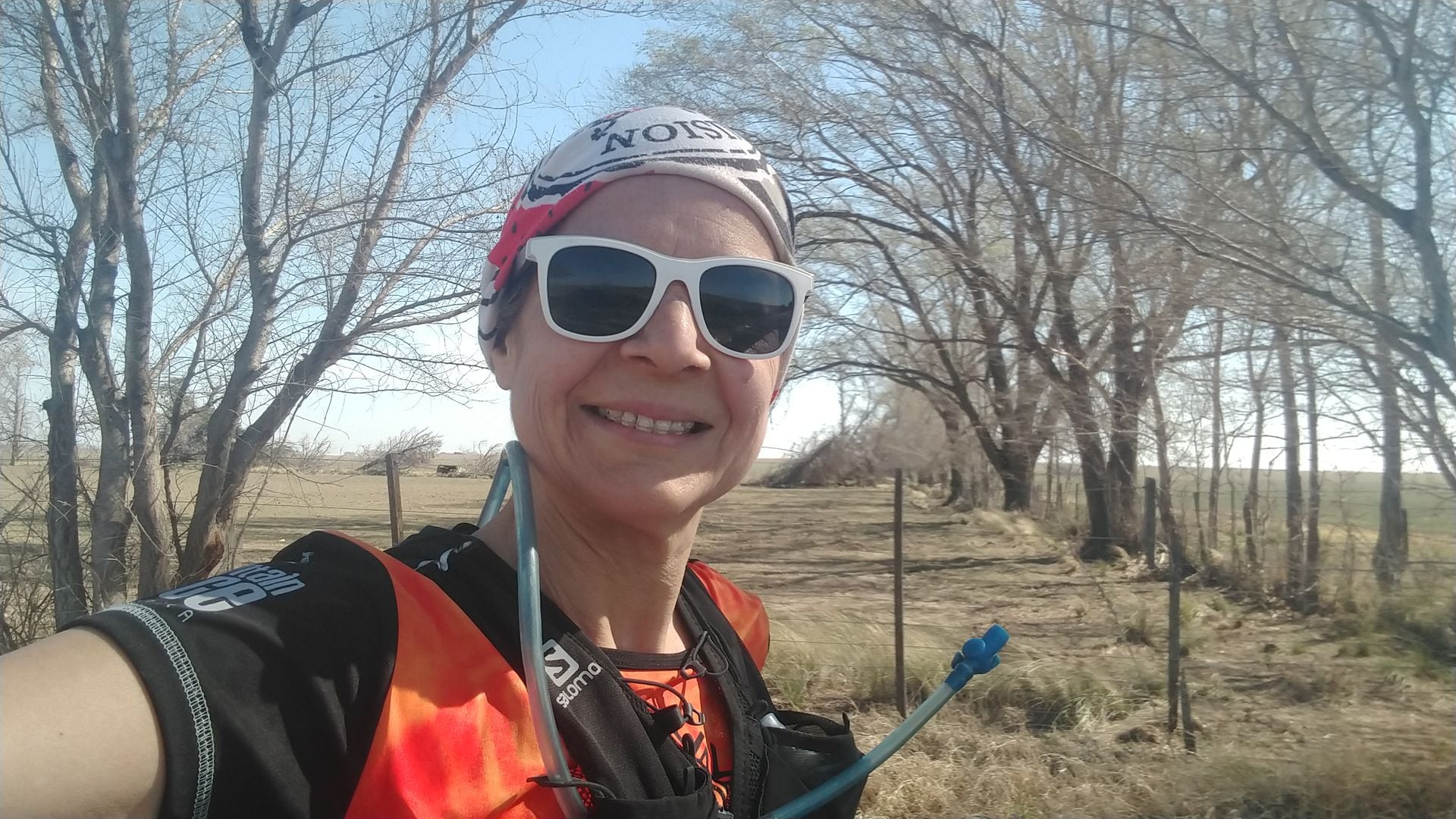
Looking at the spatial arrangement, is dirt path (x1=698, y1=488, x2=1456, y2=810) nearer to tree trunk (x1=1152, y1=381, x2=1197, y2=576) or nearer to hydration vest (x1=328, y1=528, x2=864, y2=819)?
tree trunk (x1=1152, y1=381, x2=1197, y2=576)

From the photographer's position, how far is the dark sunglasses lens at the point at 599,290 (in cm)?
110

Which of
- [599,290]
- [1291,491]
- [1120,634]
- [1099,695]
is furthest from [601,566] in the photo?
[1291,491]

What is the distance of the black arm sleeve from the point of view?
771mm

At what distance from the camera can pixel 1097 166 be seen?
17.9 ft

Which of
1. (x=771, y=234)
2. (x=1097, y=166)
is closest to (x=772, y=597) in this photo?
(x=1097, y=166)

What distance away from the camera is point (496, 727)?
0.93m

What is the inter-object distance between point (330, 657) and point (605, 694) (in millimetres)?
317

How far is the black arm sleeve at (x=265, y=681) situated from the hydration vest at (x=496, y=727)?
3cm

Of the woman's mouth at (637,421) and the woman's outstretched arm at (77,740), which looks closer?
the woman's outstretched arm at (77,740)

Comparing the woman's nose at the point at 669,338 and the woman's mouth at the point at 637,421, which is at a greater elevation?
the woman's nose at the point at 669,338

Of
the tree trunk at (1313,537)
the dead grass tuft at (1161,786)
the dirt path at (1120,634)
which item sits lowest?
the dead grass tuft at (1161,786)

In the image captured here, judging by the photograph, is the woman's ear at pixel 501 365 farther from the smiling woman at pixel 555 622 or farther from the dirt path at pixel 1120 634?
the dirt path at pixel 1120 634

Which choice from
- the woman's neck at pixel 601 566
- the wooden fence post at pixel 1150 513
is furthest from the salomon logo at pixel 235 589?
the wooden fence post at pixel 1150 513

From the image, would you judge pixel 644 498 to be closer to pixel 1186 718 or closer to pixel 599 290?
pixel 599 290
